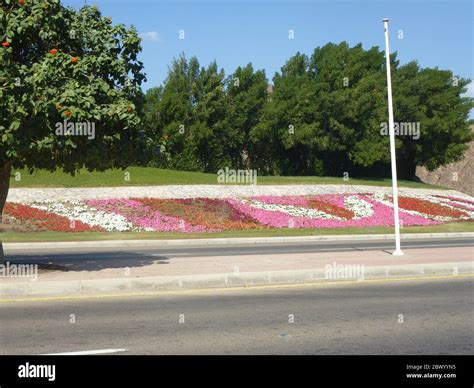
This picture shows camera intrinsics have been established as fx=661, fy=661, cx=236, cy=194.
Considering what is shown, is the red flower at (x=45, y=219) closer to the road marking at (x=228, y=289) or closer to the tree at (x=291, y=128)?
the road marking at (x=228, y=289)

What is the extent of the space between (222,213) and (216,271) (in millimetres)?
19530

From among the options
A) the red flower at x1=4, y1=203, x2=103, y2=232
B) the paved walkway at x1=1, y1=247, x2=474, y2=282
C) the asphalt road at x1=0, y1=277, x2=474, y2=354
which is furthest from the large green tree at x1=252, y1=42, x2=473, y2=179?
the asphalt road at x1=0, y1=277, x2=474, y2=354

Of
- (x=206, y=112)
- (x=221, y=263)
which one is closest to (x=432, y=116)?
(x=206, y=112)

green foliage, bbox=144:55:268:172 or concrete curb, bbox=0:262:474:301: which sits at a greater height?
green foliage, bbox=144:55:268:172

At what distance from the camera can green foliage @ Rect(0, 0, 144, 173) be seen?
1186cm

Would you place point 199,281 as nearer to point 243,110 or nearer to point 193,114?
point 193,114

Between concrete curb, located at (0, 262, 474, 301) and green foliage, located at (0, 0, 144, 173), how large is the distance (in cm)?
246

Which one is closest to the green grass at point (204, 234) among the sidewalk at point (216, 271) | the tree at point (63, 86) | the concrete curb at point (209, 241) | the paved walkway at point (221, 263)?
the concrete curb at point (209, 241)

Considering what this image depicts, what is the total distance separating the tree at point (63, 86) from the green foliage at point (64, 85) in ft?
0.06

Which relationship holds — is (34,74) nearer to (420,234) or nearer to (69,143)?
(69,143)

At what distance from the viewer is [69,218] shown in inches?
1218

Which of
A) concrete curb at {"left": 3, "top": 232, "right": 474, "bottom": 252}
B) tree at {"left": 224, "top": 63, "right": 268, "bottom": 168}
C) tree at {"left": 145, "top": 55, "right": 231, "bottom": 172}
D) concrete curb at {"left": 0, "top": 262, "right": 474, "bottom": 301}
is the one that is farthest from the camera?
tree at {"left": 224, "top": 63, "right": 268, "bottom": 168}

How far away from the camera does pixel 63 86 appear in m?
12.3

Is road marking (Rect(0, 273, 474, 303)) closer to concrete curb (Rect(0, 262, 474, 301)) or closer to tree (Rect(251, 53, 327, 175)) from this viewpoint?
concrete curb (Rect(0, 262, 474, 301))
